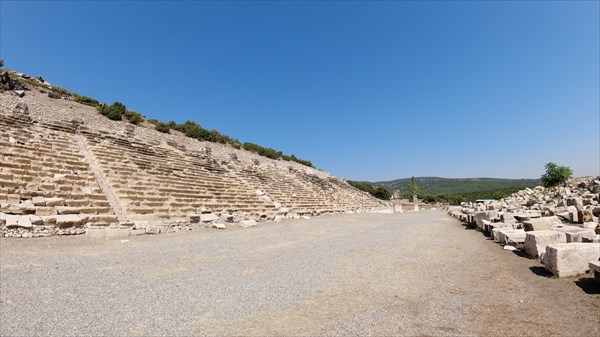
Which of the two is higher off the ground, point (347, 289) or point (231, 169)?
point (231, 169)

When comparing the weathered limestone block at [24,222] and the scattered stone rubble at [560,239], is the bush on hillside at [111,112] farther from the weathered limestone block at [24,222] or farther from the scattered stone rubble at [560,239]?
the scattered stone rubble at [560,239]

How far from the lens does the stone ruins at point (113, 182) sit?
13070 mm

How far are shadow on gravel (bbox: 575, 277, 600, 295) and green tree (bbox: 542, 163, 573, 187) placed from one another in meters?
34.5

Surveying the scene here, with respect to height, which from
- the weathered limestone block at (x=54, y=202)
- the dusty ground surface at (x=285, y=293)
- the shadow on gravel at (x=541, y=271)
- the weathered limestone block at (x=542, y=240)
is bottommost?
the dusty ground surface at (x=285, y=293)

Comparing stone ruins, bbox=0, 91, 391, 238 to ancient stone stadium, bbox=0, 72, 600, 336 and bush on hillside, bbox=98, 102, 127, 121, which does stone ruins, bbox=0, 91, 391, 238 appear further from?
bush on hillside, bbox=98, 102, 127, 121

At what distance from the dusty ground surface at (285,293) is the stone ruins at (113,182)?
3.16 m

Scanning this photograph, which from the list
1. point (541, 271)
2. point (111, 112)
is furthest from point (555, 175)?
point (111, 112)

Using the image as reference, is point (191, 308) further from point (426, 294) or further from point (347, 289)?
point (426, 294)

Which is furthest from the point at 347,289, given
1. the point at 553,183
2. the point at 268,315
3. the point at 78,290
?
the point at 553,183

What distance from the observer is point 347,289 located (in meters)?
6.29

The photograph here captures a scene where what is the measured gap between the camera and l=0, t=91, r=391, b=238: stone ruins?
13.1 meters

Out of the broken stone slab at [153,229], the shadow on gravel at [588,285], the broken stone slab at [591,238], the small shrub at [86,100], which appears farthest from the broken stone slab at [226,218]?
the small shrub at [86,100]

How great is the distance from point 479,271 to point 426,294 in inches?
103

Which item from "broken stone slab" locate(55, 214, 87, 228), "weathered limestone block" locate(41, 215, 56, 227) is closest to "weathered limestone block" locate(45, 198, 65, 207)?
"broken stone slab" locate(55, 214, 87, 228)
